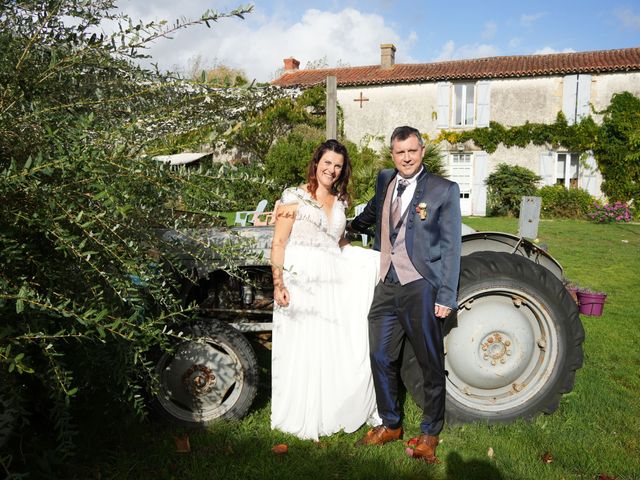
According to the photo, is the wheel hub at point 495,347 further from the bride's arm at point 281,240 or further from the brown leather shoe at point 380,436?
the bride's arm at point 281,240

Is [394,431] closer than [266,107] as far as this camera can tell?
No

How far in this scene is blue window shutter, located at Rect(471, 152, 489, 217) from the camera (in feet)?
70.5

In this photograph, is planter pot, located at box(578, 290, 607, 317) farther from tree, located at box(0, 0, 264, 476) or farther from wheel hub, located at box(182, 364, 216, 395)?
tree, located at box(0, 0, 264, 476)

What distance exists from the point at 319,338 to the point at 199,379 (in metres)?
0.78

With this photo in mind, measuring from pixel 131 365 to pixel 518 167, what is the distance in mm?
20726

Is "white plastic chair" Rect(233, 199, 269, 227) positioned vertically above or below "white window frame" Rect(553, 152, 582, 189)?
below

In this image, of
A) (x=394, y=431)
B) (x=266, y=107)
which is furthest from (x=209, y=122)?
(x=394, y=431)

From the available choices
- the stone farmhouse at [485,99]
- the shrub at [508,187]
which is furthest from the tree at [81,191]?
the shrub at [508,187]

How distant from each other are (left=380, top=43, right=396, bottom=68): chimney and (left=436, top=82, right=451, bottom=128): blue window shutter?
107 inches

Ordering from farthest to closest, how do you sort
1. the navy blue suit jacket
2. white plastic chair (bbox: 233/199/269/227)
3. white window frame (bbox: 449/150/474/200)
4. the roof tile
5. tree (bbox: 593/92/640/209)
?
white window frame (bbox: 449/150/474/200), the roof tile, tree (bbox: 593/92/640/209), white plastic chair (bbox: 233/199/269/227), the navy blue suit jacket

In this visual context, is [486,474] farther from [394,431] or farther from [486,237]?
[486,237]

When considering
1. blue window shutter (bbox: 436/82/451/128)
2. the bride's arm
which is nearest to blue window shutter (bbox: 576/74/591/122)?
blue window shutter (bbox: 436/82/451/128)

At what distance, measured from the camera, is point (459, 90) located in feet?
70.9

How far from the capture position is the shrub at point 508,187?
20.4 meters
